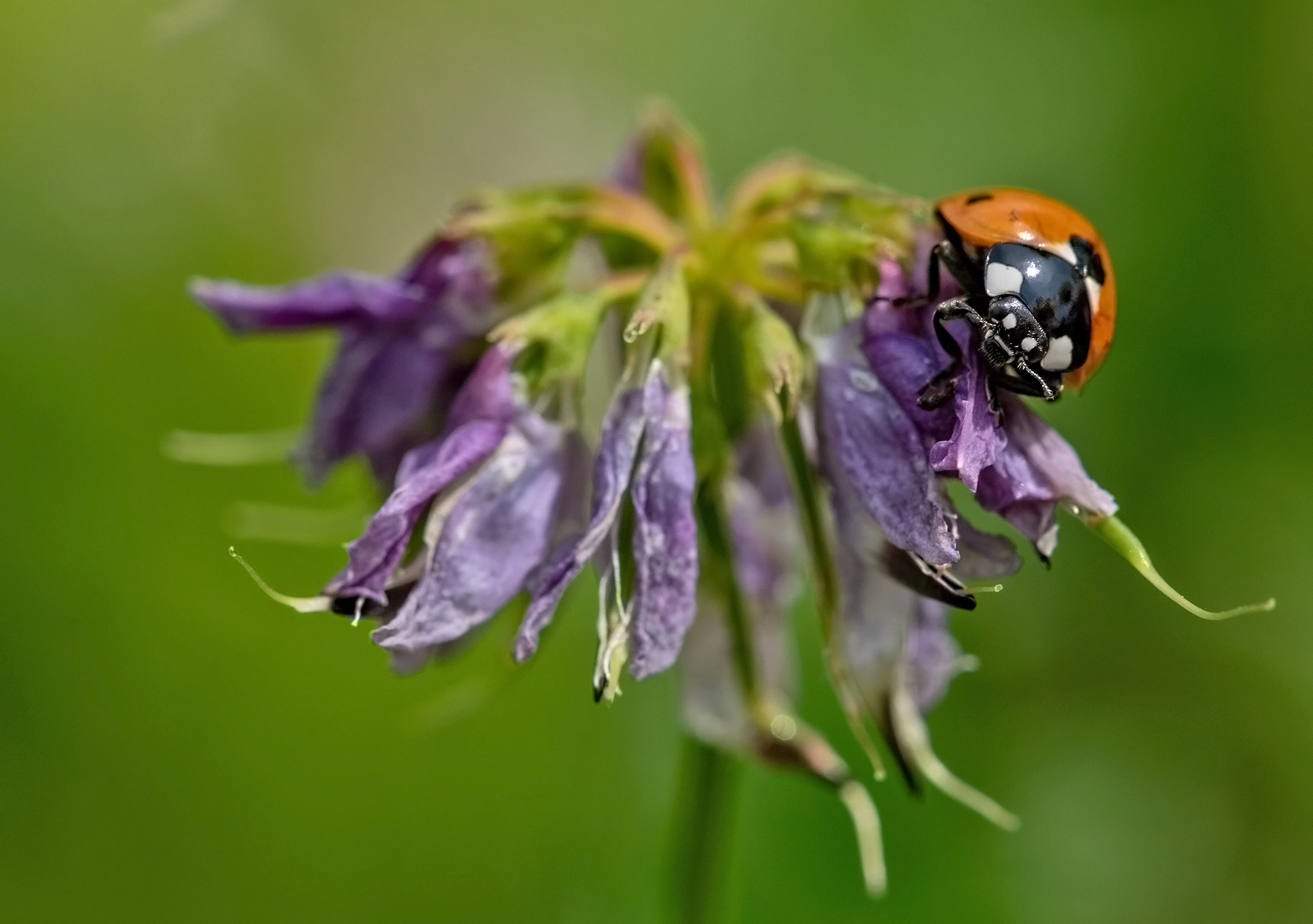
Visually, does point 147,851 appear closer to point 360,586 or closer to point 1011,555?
point 360,586

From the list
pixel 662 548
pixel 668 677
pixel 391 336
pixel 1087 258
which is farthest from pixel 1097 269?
pixel 668 677

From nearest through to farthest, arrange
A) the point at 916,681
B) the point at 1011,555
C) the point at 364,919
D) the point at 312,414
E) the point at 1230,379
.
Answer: the point at 1011,555 → the point at 916,681 → the point at 312,414 → the point at 364,919 → the point at 1230,379

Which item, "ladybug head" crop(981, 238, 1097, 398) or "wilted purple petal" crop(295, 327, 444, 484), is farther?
"wilted purple petal" crop(295, 327, 444, 484)

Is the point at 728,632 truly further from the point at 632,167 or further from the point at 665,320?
the point at 632,167

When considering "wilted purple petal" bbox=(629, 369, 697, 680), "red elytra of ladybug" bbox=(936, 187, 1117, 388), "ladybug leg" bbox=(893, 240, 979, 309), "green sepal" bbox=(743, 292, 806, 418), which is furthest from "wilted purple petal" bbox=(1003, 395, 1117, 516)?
"wilted purple petal" bbox=(629, 369, 697, 680)

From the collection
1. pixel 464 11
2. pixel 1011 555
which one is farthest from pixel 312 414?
pixel 464 11

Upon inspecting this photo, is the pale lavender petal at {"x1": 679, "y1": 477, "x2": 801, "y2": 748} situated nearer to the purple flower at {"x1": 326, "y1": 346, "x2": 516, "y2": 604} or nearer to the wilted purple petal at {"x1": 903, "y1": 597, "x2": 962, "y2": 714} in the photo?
the wilted purple petal at {"x1": 903, "y1": 597, "x2": 962, "y2": 714}
